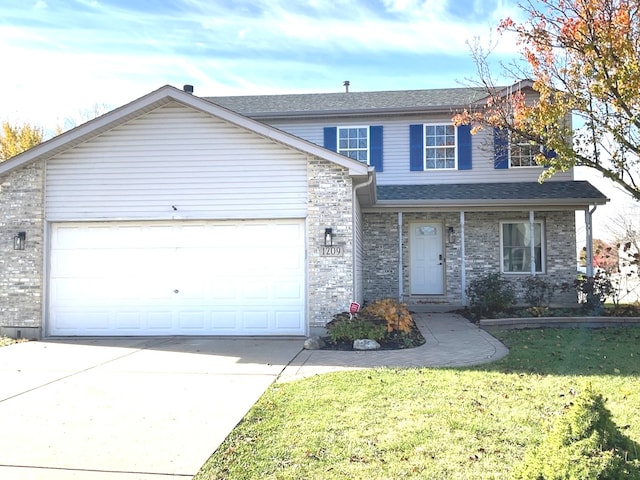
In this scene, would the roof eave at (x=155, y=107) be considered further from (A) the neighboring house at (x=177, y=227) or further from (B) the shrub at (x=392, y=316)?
(B) the shrub at (x=392, y=316)

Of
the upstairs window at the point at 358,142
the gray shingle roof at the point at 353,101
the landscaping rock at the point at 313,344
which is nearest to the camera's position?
the landscaping rock at the point at 313,344

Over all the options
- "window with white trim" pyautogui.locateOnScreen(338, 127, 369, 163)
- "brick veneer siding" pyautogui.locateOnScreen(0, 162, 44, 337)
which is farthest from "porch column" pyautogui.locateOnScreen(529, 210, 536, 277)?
"brick veneer siding" pyautogui.locateOnScreen(0, 162, 44, 337)

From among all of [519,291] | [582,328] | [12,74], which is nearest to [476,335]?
[582,328]

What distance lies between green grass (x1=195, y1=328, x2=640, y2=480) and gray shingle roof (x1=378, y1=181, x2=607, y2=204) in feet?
21.4

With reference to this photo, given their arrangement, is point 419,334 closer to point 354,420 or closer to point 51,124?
point 354,420

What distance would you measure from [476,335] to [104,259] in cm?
785

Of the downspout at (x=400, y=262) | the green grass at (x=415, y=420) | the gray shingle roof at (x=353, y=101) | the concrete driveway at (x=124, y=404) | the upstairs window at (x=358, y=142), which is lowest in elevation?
the concrete driveway at (x=124, y=404)

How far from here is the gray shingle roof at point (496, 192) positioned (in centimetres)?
1293

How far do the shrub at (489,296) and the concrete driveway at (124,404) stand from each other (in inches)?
211

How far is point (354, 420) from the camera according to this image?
4609 mm

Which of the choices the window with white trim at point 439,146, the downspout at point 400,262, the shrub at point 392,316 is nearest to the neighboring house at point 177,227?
the shrub at point 392,316

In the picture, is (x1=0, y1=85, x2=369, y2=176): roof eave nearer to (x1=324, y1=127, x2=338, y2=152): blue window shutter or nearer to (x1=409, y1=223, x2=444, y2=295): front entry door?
(x1=324, y1=127, x2=338, y2=152): blue window shutter

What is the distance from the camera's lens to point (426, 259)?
14344mm

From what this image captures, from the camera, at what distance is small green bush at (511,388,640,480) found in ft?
7.66
